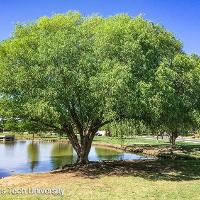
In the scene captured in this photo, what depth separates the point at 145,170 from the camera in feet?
93.2

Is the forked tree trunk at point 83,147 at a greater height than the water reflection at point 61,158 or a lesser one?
greater

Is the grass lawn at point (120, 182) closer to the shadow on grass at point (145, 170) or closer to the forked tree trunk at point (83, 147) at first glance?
the shadow on grass at point (145, 170)

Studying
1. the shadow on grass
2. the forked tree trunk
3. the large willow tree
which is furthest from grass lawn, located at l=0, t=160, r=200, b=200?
the large willow tree

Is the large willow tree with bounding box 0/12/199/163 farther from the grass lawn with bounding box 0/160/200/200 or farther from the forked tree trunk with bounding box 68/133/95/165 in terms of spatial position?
the grass lawn with bounding box 0/160/200/200

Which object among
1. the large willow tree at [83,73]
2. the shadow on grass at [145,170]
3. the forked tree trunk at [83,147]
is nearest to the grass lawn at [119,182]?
the shadow on grass at [145,170]

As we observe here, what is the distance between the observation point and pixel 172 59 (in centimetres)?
3091

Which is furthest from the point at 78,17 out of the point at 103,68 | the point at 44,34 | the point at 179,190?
the point at 179,190

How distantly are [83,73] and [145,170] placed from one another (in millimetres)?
8003

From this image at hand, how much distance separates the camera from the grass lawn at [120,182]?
1925cm

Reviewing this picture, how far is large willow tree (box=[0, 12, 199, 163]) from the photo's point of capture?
82.6ft

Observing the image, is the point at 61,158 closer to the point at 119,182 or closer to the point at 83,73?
the point at 83,73

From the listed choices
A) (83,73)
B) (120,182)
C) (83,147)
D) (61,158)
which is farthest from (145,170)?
(61,158)

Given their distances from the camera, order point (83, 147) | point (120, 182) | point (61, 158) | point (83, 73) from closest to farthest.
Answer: point (120, 182) → point (83, 73) → point (83, 147) → point (61, 158)

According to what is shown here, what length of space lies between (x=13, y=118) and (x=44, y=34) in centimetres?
629
